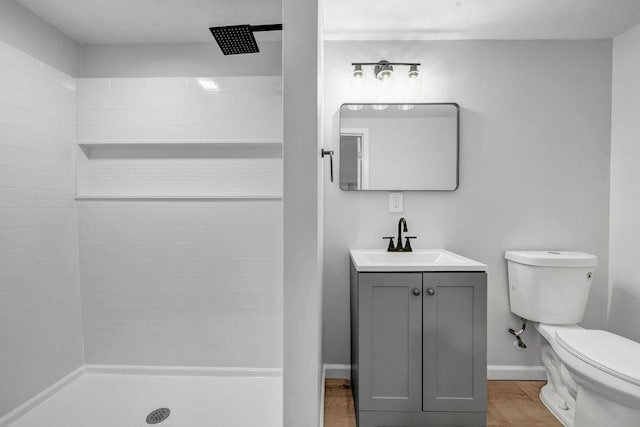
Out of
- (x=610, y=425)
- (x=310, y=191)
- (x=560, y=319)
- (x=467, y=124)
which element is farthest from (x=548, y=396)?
(x=310, y=191)

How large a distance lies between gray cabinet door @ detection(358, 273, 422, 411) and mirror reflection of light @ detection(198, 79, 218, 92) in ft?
5.27

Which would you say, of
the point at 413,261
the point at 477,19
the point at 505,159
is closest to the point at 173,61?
the point at 477,19

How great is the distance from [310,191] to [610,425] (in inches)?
65.4

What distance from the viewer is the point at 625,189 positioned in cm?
209

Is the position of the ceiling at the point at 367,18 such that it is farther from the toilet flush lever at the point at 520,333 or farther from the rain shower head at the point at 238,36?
the toilet flush lever at the point at 520,333

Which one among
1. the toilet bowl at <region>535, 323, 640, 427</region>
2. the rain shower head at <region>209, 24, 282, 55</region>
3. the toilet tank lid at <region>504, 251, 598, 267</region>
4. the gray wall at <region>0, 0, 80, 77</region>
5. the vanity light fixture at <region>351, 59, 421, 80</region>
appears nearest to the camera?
the toilet bowl at <region>535, 323, 640, 427</region>

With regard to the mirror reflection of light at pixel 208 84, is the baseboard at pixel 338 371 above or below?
below

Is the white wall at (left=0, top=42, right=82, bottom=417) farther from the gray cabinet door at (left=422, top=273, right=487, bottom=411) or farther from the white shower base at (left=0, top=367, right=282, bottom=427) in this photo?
the gray cabinet door at (left=422, top=273, right=487, bottom=411)

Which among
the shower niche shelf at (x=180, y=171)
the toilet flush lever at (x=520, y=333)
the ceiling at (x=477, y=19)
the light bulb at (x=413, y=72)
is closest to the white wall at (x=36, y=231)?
the shower niche shelf at (x=180, y=171)

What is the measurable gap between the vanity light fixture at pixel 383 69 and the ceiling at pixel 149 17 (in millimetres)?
568

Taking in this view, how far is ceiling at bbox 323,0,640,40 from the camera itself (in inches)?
72.3

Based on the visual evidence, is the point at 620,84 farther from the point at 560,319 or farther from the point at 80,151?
the point at 80,151

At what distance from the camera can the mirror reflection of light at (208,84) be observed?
2.22 meters

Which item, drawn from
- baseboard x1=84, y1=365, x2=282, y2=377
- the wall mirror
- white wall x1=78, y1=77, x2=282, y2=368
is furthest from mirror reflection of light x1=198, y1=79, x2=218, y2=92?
baseboard x1=84, y1=365, x2=282, y2=377
